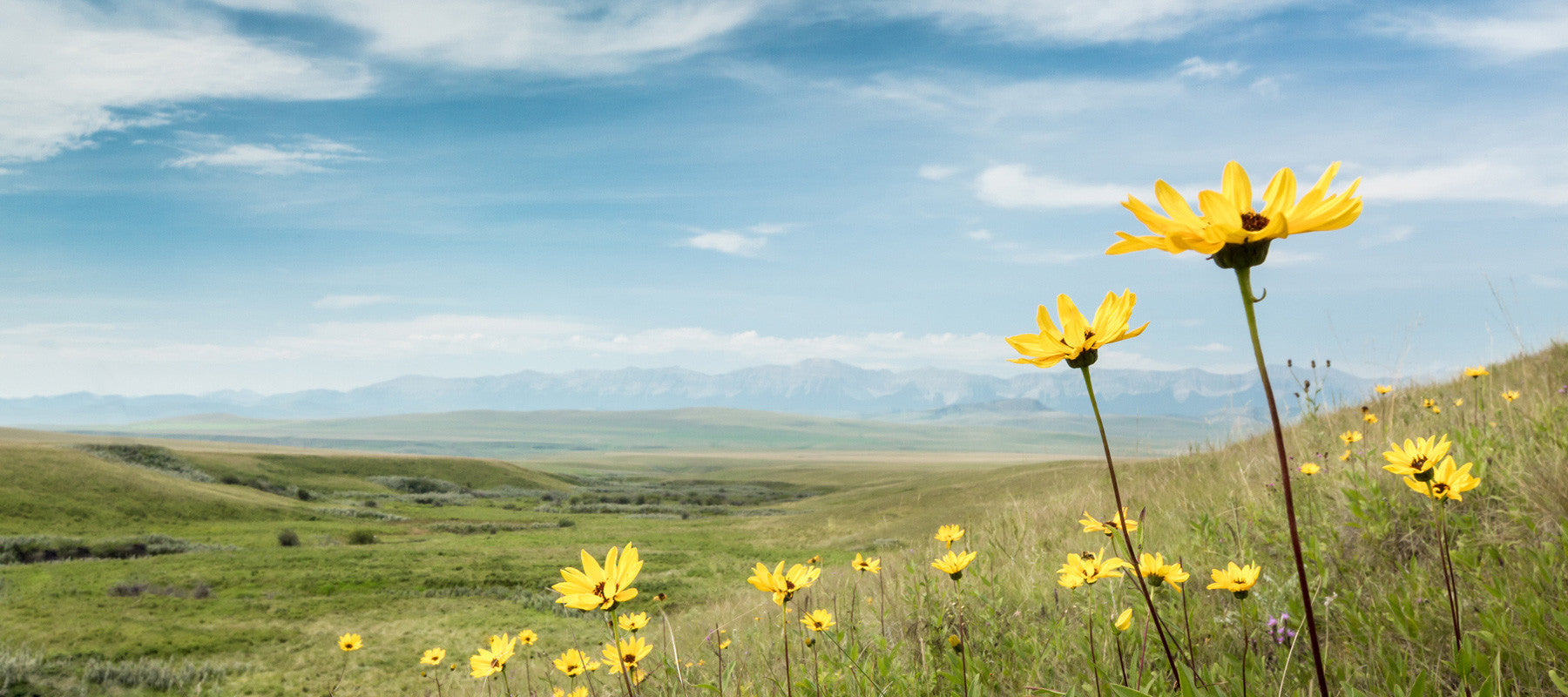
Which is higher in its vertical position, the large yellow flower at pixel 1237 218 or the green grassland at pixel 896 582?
the large yellow flower at pixel 1237 218

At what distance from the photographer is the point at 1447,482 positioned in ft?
6.58

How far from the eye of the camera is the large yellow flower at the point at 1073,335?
1.36m

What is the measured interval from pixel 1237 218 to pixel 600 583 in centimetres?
161

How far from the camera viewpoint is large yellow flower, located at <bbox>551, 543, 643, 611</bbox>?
169 cm

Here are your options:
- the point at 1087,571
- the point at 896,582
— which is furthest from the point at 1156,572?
the point at 896,582

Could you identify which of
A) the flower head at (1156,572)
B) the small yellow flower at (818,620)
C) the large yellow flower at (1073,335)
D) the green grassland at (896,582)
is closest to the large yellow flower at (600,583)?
the green grassland at (896,582)

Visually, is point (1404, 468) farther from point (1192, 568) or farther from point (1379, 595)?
point (1192, 568)

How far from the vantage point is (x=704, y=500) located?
77875mm

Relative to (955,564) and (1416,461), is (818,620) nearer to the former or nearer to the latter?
(955,564)

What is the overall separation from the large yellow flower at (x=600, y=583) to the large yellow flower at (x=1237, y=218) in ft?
4.30

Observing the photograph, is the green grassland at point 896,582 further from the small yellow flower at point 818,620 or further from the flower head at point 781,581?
the flower head at point 781,581

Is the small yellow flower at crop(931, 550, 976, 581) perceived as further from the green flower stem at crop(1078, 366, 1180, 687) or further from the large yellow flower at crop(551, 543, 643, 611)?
the large yellow flower at crop(551, 543, 643, 611)

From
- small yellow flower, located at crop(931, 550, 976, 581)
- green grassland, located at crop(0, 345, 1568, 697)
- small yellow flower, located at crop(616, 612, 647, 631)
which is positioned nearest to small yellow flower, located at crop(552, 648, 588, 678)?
small yellow flower, located at crop(616, 612, 647, 631)

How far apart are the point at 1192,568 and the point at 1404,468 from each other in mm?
2038
